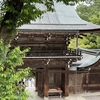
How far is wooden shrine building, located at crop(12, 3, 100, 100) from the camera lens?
10.9 m

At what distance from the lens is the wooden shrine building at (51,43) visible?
35.6 feet

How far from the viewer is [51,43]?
11922 millimetres

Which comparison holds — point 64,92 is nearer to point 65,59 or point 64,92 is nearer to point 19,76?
point 65,59

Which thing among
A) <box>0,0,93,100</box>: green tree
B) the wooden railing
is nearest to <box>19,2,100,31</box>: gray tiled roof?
the wooden railing

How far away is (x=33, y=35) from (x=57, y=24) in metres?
1.45

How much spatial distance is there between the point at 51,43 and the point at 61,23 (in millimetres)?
1273

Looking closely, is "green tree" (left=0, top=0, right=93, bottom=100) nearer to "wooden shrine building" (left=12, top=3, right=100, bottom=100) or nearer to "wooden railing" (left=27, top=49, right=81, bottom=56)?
"wooden shrine building" (left=12, top=3, right=100, bottom=100)

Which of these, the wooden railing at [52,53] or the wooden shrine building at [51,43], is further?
the wooden railing at [52,53]

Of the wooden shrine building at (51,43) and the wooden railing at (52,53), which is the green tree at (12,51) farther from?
the wooden railing at (52,53)

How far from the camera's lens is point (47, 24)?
11.3 m

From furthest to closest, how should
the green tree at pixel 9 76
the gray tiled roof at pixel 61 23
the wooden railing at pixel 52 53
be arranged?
the wooden railing at pixel 52 53 < the gray tiled roof at pixel 61 23 < the green tree at pixel 9 76

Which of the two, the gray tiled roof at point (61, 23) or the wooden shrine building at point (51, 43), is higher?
the gray tiled roof at point (61, 23)

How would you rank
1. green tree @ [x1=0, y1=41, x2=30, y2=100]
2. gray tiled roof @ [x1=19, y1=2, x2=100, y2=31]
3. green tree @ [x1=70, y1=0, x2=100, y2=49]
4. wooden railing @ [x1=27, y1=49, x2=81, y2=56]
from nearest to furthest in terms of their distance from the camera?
1. green tree @ [x1=0, y1=41, x2=30, y2=100]
2. gray tiled roof @ [x1=19, y1=2, x2=100, y2=31]
3. wooden railing @ [x1=27, y1=49, x2=81, y2=56]
4. green tree @ [x1=70, y1=0, x2=100, y2=49]

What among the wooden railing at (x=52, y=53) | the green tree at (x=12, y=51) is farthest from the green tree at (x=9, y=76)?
the wooden railing at (x=52, y=53)
